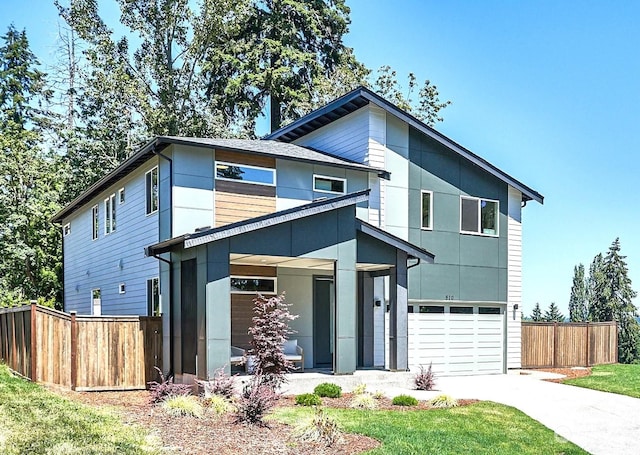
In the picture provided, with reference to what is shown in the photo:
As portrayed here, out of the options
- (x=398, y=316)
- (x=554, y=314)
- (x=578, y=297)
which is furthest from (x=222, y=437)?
(x=578, y=297)

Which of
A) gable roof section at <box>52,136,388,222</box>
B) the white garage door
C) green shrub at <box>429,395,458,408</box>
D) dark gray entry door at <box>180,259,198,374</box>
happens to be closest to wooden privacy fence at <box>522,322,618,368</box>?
the white garage door

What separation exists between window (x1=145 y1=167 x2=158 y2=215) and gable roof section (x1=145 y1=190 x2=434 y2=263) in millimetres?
1790

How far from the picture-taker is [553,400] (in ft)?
41.6

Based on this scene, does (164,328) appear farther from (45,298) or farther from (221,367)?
(45,298)

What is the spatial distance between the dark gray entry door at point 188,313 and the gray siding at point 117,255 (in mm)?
2049

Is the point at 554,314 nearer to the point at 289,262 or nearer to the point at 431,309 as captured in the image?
the point at 431,309

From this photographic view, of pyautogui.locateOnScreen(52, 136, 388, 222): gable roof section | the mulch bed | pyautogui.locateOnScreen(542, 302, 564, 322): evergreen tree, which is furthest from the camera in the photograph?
pyautogui.locateOnScreen(542, 302, 564, 322): evergreen tree

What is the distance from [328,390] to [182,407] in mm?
3669

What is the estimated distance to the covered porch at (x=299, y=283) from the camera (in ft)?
39.4

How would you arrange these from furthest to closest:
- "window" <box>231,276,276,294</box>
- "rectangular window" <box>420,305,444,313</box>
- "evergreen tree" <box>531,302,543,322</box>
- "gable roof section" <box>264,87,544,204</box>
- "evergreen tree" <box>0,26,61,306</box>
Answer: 1. "evergreen tree" <box>531,302,543,322</box>
2. "evergreen tree" <box>0,26,61,306</box>
3. "rectangular window" <box>420,305,444,313</box>
4. "gable roof section" <box>264,87,544,204</box>
5. "window" <box>231,276,276,294</box>

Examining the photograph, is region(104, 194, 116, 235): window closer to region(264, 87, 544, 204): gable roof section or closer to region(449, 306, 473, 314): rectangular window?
region(264, 87, 544, 204): gable roof section

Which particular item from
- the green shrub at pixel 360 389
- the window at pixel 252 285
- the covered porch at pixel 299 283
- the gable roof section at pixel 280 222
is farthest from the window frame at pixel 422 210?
the green shrub at pixel 360 389

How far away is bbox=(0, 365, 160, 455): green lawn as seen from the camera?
681cm

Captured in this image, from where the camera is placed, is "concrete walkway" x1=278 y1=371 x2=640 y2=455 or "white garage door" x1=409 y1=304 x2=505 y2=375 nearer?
"concrete walkway" x1=278 y1=371 x2=640 y2=455
